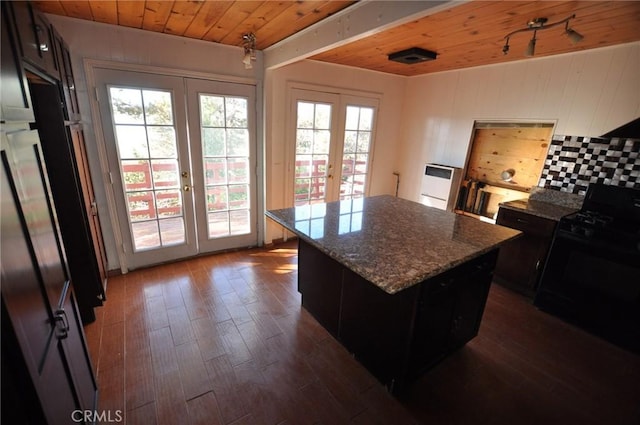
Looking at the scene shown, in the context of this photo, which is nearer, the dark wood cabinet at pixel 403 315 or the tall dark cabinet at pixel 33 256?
the tall dark cabinet at pixel 33 256

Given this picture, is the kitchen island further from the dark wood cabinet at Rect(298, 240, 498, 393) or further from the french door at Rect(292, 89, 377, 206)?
the french door at Rect(292, 89, 377, 206)

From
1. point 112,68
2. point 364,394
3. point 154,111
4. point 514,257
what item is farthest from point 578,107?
point 112,68

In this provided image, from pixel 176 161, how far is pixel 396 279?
256cm

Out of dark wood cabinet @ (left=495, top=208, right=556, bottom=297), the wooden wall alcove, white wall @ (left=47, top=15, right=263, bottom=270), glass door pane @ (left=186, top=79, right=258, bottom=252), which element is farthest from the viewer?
the wooden wall alcove

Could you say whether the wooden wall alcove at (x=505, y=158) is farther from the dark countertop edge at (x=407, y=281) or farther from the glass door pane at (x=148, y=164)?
the glass door pane at (x=148, y=164)

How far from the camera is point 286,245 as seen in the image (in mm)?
3770

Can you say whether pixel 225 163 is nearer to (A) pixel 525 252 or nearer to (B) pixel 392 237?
(B) pixel 392 237

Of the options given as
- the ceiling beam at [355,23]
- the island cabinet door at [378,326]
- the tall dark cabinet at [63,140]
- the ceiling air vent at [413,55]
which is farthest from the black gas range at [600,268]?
the tall dark cabinet at [63,140]

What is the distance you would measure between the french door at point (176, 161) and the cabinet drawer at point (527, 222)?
2.75m

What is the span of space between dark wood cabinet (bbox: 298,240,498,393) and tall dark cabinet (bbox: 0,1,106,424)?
56.8 inches

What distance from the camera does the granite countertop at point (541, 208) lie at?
2541 mm

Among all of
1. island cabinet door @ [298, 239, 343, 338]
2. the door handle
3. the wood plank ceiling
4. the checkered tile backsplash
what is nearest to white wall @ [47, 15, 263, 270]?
the wood plank ceiling

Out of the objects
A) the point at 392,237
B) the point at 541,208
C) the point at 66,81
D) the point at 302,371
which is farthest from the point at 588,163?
the point at 66,81

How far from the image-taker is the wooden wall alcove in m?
3.11
